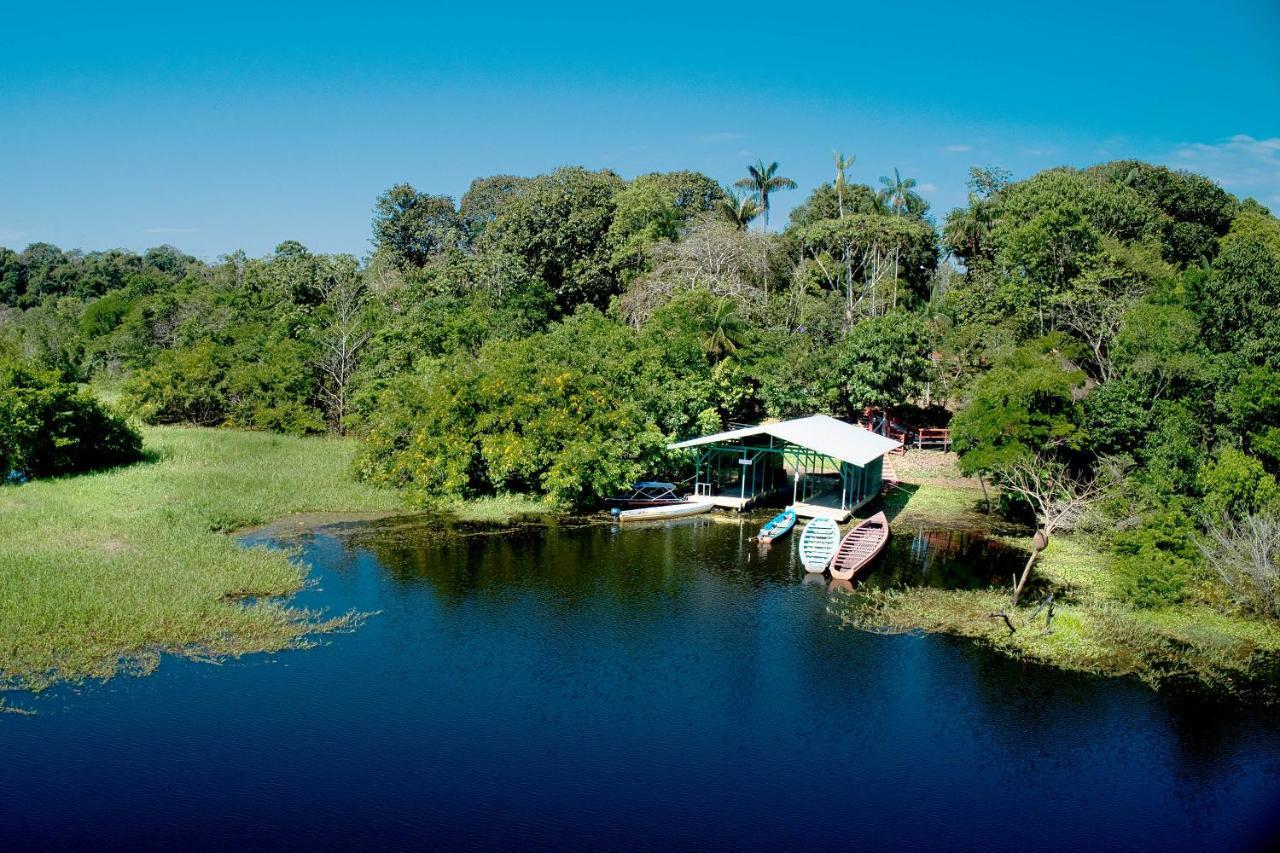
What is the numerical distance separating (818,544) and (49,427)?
28.2 metres

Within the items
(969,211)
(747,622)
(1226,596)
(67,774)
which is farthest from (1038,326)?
(67,774)

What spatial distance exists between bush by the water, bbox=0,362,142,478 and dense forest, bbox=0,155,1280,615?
0.44 feet

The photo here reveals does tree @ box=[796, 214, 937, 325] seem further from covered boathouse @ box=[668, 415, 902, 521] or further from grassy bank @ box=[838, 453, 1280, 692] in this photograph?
grassy bank @ box=[838, 453, 1280, 692]

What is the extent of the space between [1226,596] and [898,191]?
44.5 m

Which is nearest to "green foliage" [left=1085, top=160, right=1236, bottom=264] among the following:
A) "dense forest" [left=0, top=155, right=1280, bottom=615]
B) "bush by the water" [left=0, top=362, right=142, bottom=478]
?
"dense forest" [left=0, top=155, right=1280, bottom=615]

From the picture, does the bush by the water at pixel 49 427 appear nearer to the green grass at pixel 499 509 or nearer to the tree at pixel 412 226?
the green grass at pixel 499 509

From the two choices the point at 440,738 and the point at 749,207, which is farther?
the point at 749,207

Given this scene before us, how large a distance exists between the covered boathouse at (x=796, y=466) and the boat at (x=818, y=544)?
3.59 metres

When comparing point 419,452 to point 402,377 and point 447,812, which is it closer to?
point 402,377

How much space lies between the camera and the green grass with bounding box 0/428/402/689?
20.1m

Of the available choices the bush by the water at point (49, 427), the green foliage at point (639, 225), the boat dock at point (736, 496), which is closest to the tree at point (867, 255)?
the green foliage at point (639, 225)

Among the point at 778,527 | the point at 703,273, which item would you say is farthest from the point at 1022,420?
the point at 703,273

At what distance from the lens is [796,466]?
3638 cm

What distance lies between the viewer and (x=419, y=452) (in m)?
34.8
